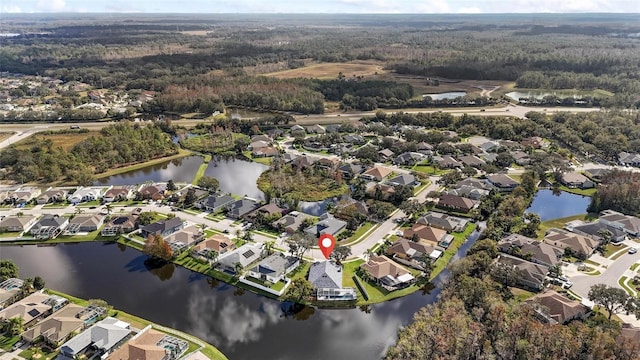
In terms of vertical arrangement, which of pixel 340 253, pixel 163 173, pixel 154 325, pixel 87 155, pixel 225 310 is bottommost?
pixel 163 173

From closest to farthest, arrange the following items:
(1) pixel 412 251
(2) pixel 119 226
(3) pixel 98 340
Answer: (3) pixel 98 340 < (1) pixel 412 251 < (2) pixel 119 226

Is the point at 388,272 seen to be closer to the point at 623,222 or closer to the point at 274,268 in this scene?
the point at 274,268

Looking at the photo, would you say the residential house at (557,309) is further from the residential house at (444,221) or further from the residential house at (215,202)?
the residential house at (215,202)

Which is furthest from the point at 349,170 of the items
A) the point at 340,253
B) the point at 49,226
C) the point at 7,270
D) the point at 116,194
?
the point at 7,270

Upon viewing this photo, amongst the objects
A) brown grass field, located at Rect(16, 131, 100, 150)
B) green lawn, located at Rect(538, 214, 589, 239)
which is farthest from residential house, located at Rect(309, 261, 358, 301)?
brown grass field, located at Rect(16, 131, 100, 150)

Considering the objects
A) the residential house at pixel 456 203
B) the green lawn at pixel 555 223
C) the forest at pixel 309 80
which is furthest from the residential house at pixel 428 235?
the forest at pixel 309 80

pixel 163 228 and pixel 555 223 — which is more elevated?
pixel 163 228

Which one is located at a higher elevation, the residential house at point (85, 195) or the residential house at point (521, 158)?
the residential house at point (521, 158)

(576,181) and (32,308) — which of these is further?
(576,181)
